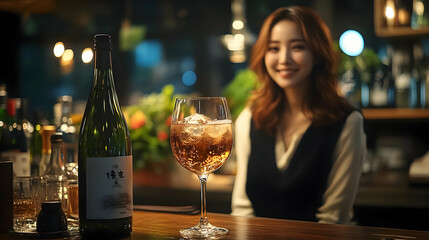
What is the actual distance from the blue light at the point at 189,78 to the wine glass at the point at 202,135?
3.04m

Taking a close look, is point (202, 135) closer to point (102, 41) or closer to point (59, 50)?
point (102, 41)

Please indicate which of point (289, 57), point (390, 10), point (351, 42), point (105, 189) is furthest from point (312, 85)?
point (351, 42)

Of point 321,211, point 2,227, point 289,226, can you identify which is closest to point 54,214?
point 2,227

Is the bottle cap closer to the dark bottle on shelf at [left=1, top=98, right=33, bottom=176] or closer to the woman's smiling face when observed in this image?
the dark bottle on shelf at [left=1, top=98, right=33, bottom=176]

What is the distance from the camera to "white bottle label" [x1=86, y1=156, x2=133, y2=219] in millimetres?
926

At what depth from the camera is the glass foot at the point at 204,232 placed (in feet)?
3.03

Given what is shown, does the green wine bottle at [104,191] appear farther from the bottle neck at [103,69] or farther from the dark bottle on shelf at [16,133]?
the dark bottle on shelf at [16,133]

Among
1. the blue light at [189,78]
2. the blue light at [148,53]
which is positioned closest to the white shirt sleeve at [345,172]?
the blue light at [189,78]

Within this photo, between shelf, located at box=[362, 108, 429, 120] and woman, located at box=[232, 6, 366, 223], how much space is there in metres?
1.08

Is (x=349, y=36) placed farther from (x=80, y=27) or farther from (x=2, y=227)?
(x=2, y=227)

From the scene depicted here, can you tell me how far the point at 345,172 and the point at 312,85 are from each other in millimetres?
355

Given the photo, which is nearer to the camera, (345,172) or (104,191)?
(104,191)

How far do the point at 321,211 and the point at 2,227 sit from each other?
1102 mm

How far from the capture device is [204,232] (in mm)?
947
